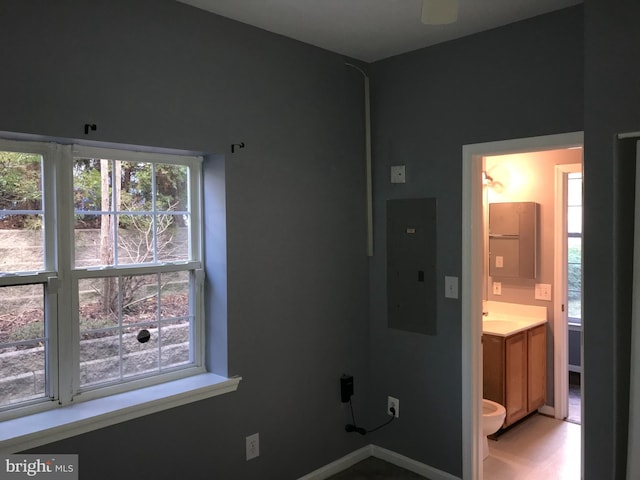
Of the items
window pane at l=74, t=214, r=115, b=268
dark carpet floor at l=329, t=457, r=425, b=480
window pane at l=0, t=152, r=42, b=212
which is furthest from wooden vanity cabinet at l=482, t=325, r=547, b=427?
window pane at l=0, t=152, r=42, b=212

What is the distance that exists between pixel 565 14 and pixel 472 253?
1265 millimetres

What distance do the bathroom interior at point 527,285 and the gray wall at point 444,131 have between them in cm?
89

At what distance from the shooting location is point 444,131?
3.03 metres

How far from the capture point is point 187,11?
2.45 m

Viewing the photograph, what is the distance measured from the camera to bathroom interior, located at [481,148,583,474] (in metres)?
3.86

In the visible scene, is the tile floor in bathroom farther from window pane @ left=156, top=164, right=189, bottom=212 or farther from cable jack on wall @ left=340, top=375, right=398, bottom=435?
window pane @ left=156, top=164, right=189, bottom=212

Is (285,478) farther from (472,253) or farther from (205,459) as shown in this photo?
(472,253)

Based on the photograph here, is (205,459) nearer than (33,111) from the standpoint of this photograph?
No

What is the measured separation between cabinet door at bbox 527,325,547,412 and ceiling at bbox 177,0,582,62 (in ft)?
7.69

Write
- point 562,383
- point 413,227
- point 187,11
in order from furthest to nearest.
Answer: point 562,383, point 413,227, point 187,11

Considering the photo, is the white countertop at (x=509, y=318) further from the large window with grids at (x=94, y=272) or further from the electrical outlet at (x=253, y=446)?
the large window with grids at (x=94, y=272)

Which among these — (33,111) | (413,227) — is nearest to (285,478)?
(413,227)

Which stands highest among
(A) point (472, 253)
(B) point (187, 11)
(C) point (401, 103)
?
(B) point (187, 11)

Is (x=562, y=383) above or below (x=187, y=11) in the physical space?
below
